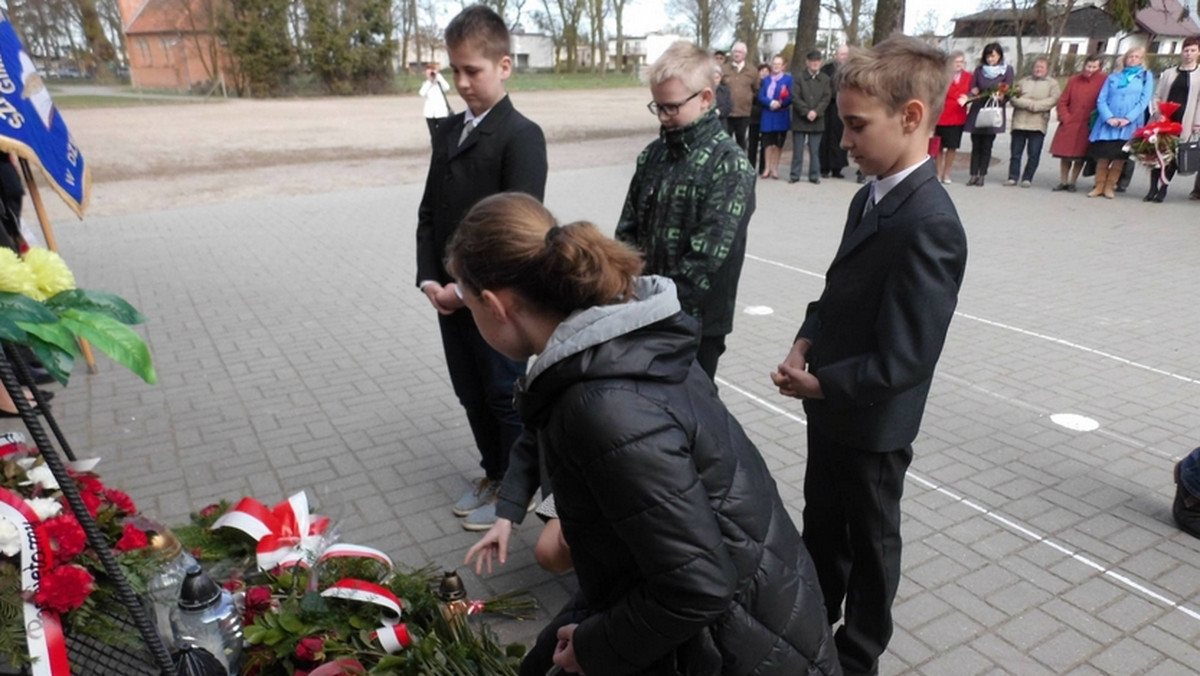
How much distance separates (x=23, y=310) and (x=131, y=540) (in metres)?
0.97

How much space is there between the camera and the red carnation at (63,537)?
6.81 feet

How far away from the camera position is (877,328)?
2.03 meters

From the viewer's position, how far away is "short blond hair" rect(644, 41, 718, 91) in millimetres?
2732

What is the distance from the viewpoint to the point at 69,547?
6.86 ft

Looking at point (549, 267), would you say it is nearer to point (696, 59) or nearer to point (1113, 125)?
point (696, 59)

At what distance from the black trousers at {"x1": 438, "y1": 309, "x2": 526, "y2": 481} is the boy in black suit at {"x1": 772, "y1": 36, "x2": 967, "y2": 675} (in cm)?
126

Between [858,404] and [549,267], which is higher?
[549,267]

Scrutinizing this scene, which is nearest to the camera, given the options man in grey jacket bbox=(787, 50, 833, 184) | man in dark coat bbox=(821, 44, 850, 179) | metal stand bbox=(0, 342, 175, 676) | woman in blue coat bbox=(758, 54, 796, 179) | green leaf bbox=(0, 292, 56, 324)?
metal stand bbox=(0, 342, 175, 676)

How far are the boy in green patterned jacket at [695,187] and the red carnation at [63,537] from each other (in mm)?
1852

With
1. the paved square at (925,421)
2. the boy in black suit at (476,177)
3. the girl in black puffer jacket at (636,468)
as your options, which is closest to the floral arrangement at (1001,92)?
the paved square at (925,421)

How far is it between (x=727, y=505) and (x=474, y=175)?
1.98 m

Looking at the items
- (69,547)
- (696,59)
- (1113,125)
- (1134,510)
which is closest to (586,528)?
(69,547)

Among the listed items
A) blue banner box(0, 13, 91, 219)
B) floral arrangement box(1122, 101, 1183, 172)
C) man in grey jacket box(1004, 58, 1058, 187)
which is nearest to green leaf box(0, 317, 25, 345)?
blue banner box(0, 13, 91, 219)

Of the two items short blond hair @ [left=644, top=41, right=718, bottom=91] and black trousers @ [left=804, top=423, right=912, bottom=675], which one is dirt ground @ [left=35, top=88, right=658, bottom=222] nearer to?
short blond hair @ [left=644, top=41, right=718, bottom=91]
